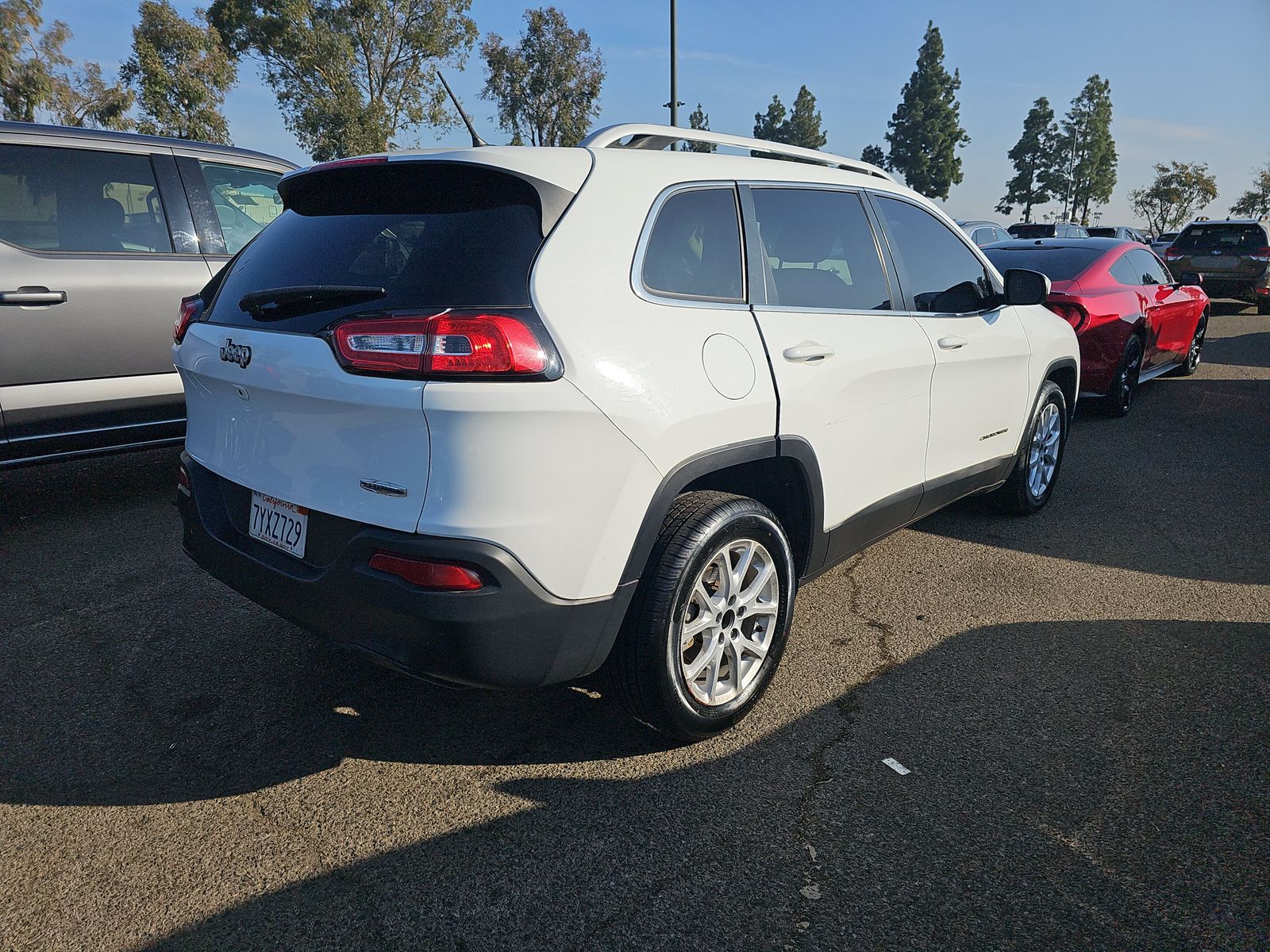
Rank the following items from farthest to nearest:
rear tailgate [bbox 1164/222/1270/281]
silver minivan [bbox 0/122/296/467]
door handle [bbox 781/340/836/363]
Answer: rear tailgate [bbox 1164/222/1270/281] < silver minivan [bbox 0/122/296/467] < door handle [bbox 781/340/836/363]

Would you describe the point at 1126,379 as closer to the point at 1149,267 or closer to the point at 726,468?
the point at 1149,267

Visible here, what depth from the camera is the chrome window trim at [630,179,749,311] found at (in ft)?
7.64

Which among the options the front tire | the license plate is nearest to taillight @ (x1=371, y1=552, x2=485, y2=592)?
the license plate

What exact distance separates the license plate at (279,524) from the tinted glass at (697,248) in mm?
1148

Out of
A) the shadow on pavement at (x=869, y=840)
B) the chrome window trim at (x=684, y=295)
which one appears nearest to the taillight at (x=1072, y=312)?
the shadow on pavement at (x=869, y=840)

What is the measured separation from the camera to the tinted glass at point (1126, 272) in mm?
7406

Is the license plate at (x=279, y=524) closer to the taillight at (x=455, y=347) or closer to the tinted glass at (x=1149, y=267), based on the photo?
the taillight at (x=455, y=347)

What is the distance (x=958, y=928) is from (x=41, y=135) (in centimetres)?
533

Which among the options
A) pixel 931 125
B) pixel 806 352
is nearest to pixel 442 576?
pixel 806 352

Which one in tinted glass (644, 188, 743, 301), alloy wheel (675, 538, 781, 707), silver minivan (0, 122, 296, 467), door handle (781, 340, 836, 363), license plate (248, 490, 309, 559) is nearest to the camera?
license plate (248, 490, 309, 559)

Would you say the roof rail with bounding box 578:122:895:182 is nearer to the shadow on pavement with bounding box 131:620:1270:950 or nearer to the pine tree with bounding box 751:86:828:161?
the shadow on pavement with bounding box 131:620:1270:950

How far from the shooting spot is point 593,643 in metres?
2.27

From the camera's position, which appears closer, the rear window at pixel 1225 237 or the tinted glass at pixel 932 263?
the tinted glass at pixel 932 263

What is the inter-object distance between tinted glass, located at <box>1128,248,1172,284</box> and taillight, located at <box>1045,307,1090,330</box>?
1.45 m
